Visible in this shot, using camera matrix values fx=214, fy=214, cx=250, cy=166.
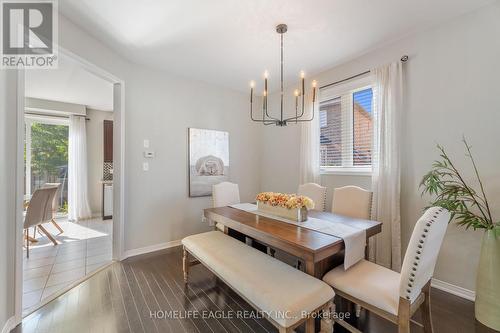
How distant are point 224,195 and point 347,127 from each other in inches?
77.9

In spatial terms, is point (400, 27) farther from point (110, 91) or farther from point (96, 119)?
point (96, 119)

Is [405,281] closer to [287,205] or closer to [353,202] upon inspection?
[287,205]

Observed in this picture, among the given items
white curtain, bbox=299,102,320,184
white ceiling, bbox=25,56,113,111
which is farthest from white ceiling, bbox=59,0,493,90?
white ceiling, bbox=25,56,113,111

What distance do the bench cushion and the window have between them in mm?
1867

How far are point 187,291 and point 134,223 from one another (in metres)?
1.40

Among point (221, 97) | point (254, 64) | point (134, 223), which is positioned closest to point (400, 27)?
point (254, 64)

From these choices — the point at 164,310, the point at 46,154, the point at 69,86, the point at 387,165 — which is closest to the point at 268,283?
the point at 164,310

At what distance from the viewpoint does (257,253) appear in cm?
191

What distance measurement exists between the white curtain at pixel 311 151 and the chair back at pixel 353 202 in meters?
0.77

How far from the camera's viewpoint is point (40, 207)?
10.5ft

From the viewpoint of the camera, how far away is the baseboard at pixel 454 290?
2.00 m

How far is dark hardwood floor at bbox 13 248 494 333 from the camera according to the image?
1.68 meters

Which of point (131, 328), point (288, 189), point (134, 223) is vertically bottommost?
point (131, 328)

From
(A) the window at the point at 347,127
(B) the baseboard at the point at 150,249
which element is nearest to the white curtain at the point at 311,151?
(A) the window at the point at 347,127
